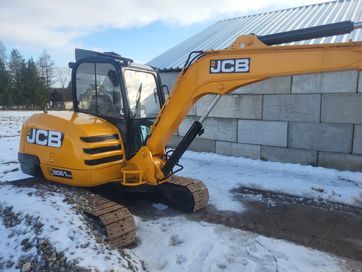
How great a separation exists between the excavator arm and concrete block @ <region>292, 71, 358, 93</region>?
393cm

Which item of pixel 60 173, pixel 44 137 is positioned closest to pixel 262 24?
pixel 44 137

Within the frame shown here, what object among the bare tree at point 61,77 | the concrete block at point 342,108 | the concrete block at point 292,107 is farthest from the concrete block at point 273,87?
the bare tree at point 61,77

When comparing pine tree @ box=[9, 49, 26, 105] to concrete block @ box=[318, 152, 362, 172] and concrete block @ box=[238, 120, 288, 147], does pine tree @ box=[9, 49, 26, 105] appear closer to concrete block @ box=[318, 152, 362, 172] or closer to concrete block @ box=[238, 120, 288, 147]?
concrete block @ box=[238, 120, 288, 147]

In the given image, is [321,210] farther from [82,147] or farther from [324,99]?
[82,147]

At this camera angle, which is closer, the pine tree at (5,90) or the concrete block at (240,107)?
the concrete block at (240,107)

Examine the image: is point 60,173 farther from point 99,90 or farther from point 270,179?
point 270,179

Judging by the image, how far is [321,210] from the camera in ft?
19.5

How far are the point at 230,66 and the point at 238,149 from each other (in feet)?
15.7

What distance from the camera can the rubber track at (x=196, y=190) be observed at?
559 cm

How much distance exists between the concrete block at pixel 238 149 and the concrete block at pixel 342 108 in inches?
69.3

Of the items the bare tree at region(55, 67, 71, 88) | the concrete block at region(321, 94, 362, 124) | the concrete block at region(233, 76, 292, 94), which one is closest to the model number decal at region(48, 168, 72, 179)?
the concrete block at region(233, 76, 292, 94)

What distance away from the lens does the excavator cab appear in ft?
17.5

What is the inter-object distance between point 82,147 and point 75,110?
44.2 inches

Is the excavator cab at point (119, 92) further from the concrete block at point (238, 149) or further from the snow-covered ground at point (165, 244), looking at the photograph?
the concrete block at point (238, 149)
